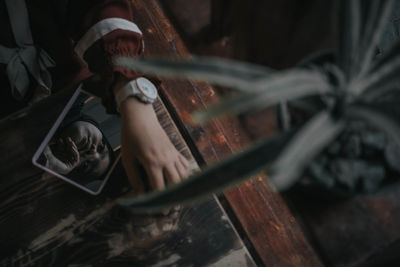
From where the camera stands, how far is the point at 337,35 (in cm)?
29

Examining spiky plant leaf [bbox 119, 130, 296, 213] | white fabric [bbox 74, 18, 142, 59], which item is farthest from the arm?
spiky plant leaf [bbox 119, 130, 296, 213]

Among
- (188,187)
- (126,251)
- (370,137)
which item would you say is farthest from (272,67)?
(126,251)

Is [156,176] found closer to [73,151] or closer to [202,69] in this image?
[73,151]

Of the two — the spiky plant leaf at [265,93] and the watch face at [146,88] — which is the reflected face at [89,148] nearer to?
the watch face at [146,88]

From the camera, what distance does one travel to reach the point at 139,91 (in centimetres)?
58

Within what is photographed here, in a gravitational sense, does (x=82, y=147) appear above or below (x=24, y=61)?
below

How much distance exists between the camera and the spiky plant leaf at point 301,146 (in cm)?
23

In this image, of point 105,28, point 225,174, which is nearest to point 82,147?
point 105,28

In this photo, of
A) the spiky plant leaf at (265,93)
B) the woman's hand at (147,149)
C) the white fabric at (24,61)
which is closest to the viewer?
the spiky plant leaf at (265,93)

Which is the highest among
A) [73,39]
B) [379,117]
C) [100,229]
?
[73,39]

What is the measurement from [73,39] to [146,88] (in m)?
0.28

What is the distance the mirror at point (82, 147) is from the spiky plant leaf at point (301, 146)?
0.45 meters

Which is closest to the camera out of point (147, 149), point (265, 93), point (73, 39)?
point (265, 93)

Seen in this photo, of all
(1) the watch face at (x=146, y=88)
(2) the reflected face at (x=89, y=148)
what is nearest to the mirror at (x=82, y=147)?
(2) the reflected face at (x=89, y=148)
